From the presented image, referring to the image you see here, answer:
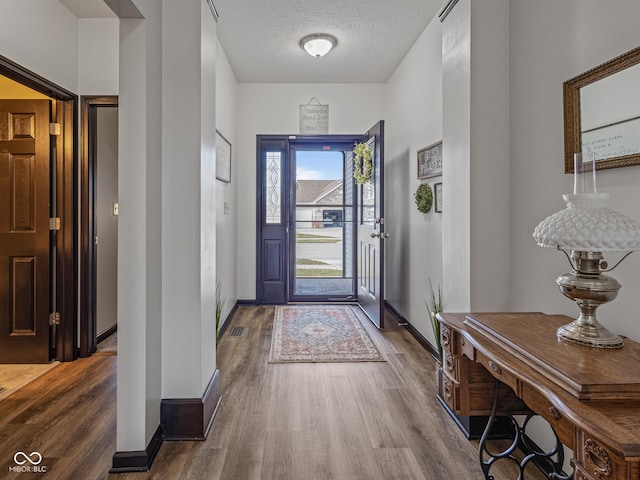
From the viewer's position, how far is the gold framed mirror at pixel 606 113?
4.19 feet

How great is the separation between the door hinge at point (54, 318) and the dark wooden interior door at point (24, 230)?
0.05 meters

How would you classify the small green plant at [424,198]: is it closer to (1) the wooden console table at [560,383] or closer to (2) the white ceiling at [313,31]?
(2) the white ceiling at [313,31]

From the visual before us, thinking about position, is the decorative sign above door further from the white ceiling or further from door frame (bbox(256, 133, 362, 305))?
the white ceiling

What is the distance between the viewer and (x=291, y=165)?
198 inches

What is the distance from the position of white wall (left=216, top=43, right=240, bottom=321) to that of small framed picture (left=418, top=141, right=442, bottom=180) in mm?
1879

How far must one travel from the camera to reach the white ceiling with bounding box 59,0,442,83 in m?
2.96

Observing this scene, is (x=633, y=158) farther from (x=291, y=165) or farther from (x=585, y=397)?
(x=291, y=165)

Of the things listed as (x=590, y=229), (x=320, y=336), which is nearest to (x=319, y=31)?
(x=320, y=336)

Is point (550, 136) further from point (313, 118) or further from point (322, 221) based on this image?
point (322, 221)

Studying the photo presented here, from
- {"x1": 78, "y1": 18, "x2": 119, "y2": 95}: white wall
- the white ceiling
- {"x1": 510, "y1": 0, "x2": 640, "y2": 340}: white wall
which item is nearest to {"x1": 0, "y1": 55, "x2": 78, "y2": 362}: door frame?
{"x1": 78, "y1": 18, "x2": 119, "y2": 95}: white wall

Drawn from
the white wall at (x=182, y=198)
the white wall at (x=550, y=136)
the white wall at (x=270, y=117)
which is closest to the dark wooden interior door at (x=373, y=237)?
the white wall at (x=270, y=117)

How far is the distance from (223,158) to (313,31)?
143cm

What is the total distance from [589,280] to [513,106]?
1.19 metres

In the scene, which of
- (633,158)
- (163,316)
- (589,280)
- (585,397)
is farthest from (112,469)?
(633,158)
